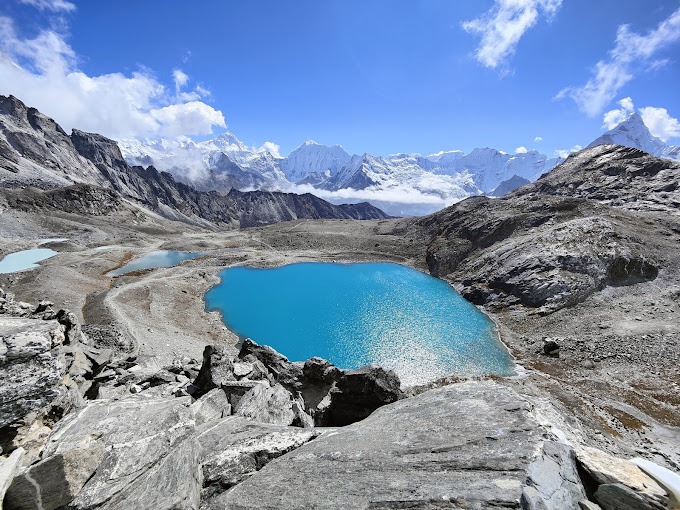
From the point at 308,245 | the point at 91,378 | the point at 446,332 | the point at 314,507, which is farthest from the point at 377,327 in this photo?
the point at 308,245

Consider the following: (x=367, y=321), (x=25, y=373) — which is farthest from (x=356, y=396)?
(x=367, y=321)

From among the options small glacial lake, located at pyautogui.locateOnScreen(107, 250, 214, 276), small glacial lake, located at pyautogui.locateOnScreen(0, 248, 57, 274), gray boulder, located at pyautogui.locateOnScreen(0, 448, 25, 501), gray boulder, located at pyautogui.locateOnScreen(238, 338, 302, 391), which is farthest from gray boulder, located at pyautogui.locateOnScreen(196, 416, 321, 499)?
small glacial lake, located at pyautogui.locateOnScreen(107, 250, 214, 276)

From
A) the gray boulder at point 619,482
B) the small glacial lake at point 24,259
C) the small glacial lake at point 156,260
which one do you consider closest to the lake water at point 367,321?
the small glacial lake at point 156,260

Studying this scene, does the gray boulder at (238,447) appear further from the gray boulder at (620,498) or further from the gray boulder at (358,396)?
the gray boulder at (620,498)

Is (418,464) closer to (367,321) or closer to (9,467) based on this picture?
(9,467)

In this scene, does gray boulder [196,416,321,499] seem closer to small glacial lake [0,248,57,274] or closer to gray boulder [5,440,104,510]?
gray boulder [5,440,104,510]
